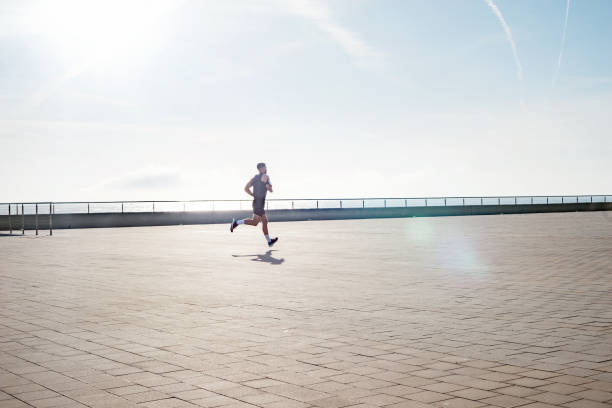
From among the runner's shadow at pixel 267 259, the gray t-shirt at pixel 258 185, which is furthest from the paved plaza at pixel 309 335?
the gray t-shirt at pixel 258 185

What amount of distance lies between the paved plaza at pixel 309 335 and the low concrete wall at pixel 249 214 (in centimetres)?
2210

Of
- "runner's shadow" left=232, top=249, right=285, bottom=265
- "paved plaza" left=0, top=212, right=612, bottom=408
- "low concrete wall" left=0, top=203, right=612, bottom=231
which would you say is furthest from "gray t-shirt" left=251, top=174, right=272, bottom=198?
"low concrete wall" left=0, top=203, right=612, bottom=231

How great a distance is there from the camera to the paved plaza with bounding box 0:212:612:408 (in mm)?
4215

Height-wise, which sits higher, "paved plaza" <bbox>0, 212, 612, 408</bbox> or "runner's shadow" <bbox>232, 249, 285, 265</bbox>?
"runner's shadow" <bbox>232, 249, 285, 265</bbox>

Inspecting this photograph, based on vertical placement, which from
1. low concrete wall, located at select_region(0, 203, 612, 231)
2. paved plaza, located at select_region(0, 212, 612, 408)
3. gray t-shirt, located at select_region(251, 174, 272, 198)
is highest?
gray t-shirt, located at select_region(251, 174, 272, 198)

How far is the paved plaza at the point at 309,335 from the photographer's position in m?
4.21

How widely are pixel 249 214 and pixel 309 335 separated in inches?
1340

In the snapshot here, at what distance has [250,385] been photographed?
4.39 metres

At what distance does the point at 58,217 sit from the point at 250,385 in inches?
1213

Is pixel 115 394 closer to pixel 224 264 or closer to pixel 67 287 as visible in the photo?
pixel 67 287

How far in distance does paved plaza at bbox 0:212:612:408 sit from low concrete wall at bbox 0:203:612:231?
72.5 ft

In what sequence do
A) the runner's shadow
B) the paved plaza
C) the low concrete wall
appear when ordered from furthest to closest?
the low concrete wall → the runner's shadow → the paved plaza

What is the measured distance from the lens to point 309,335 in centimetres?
600

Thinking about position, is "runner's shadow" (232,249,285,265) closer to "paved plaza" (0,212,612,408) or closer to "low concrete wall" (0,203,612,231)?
"paved plaza" (0,212,612,408)
